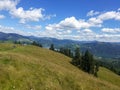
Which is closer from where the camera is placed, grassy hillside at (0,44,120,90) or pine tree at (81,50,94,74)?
grassy hillside at (0,44,120,90)

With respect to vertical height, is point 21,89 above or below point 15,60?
below

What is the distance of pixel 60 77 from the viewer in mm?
27906

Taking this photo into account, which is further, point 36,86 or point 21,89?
point 36,86

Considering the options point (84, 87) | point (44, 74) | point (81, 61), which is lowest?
point (81, 61)

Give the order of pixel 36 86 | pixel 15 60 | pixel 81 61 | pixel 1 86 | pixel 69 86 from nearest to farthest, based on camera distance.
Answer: pixel 1 86 < pixel 36 86 < pixel 69 86 < pixel 15 60 < pixel 81 61

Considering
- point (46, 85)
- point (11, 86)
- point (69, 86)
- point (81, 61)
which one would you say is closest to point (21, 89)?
point (11, 86)

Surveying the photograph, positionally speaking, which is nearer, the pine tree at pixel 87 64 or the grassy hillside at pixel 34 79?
the grassy hillside at pixel 34 79

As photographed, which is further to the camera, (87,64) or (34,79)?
(87,64)

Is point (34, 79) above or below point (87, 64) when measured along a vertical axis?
above

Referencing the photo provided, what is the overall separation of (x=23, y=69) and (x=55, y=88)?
5304 mm

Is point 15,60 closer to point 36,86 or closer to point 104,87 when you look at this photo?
Answer: point 36,86

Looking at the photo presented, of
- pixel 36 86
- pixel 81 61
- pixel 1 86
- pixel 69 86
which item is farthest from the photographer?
pixel 81 61

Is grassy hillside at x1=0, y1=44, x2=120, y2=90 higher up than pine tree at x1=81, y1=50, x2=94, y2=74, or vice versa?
grassy hillside at x1=0, y1=44, x2=120, y2=90

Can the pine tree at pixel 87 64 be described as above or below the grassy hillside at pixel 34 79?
below
